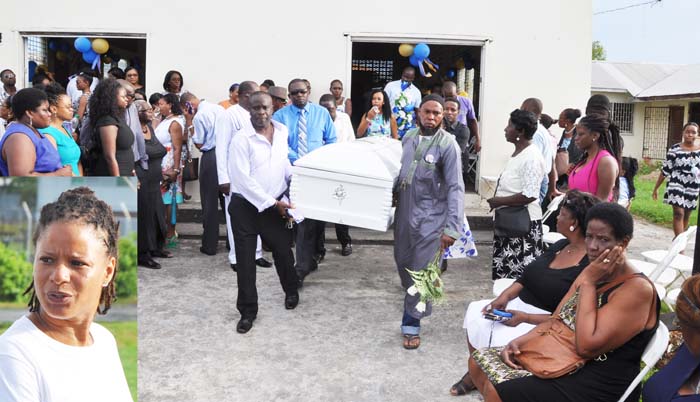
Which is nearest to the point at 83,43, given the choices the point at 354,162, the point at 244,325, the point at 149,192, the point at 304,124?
the point at 149,192

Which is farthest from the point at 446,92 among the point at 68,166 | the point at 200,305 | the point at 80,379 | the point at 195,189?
the point at 80,379

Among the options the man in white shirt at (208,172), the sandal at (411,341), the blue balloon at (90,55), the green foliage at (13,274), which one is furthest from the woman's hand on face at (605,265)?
the blue balloon at (90,55)

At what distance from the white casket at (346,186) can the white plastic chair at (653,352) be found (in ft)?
6.80

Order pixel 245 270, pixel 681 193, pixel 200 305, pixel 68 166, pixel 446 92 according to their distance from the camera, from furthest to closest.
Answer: pixel 446 92, pixel 681 193, pixel 200 305, pixel 245 270, pixel 68 166

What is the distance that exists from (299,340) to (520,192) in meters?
2.05

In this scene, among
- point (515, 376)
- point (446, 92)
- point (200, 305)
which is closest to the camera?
point (515, 376)

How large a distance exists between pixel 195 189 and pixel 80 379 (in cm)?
824

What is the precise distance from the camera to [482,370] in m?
3.33

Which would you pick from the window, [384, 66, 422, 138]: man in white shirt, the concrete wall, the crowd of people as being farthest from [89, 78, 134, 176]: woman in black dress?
the window

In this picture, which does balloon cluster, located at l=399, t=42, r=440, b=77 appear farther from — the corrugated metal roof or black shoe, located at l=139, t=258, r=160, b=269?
the corrugated metal roof

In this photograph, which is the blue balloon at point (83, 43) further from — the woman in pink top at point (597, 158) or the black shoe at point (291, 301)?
the woman in pink top at point (597, 158)

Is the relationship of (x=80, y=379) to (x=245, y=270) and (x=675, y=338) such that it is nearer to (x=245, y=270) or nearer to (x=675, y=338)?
(x=675, y=338)

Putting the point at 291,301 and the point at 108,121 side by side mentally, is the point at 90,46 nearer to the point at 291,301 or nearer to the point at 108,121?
the point at 108,121

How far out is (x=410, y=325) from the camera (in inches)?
189
